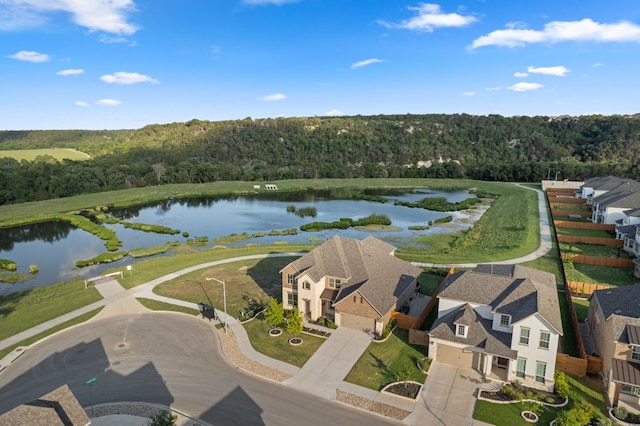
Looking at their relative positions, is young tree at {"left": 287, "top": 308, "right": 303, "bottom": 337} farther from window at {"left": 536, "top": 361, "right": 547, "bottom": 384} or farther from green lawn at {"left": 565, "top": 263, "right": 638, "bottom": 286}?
green lawn at {"left": 565, "top": 263, "right": 638, "bottom": 286}

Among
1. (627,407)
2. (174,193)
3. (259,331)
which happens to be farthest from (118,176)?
(627,407)

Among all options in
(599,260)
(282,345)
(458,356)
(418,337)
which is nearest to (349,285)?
(418,337)

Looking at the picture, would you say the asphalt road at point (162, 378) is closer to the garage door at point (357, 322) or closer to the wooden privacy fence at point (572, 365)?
the garage door at point (357, 322)

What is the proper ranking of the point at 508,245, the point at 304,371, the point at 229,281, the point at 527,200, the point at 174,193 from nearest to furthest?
the point at 304,371
the point at 229,281
the point at 508,245
the point at 527,200
the point at 174,193

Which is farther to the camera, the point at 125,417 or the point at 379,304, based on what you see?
the point at 379,304

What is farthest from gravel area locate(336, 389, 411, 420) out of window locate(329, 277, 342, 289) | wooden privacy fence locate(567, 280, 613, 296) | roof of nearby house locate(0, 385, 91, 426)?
wooden privacy fence locate(567, 280, 613, 296)

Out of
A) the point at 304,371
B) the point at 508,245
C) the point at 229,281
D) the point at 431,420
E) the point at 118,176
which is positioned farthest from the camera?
the point at 118,176

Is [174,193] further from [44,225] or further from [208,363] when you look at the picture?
[208,363]
